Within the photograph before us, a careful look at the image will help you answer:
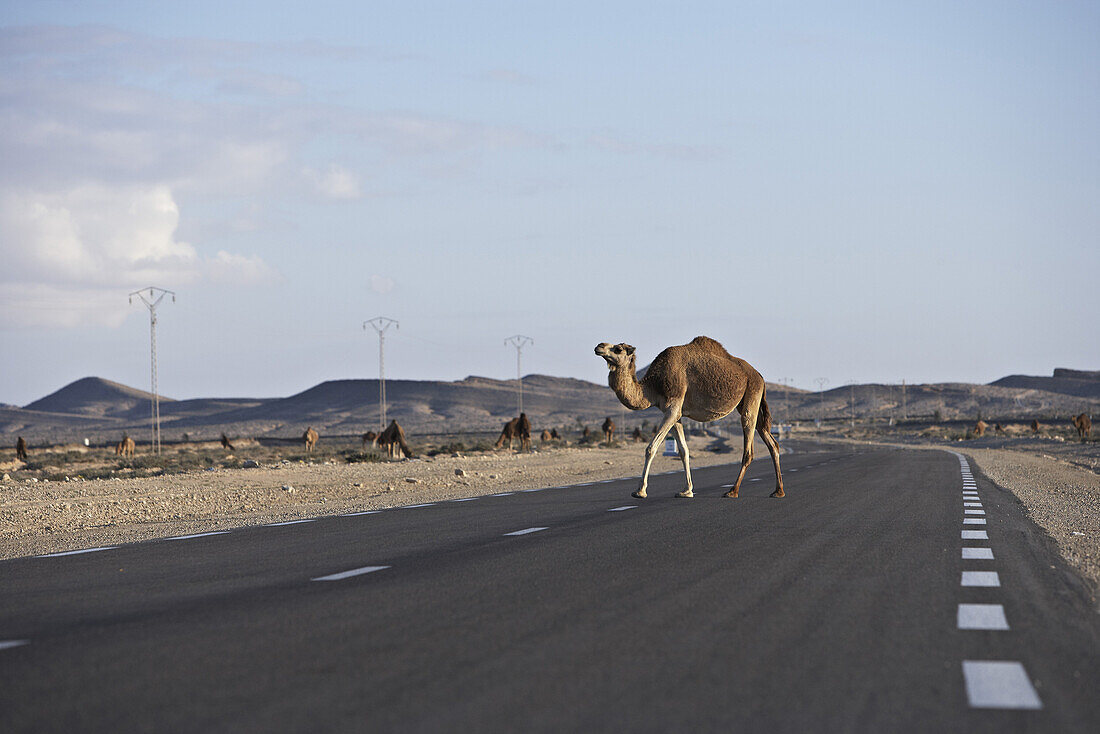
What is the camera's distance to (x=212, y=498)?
77.5 ft

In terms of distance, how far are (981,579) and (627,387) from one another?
11301 millimetres

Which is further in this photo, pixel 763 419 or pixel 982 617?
pixel 763 419

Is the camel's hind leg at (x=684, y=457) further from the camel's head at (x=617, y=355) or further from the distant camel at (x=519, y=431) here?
the distant camel at (x=519, y=431)

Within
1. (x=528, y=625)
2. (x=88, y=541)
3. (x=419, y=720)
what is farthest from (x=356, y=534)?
(x=419, y=720)

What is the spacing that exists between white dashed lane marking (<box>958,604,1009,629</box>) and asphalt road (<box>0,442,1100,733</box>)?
0.04 meters

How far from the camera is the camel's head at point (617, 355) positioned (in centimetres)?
1998

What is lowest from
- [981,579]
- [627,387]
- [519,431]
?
[981,579]

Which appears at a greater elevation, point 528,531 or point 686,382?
point 686,382

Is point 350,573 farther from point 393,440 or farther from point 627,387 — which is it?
point 393,440

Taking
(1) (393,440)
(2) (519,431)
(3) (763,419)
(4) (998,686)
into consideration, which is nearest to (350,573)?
(4) (998,686)

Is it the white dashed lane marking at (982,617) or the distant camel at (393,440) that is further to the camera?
the distant camel at (393,440)

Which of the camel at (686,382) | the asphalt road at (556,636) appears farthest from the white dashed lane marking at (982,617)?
the camel at (686,382)

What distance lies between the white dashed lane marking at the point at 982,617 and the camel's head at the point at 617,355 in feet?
40.7

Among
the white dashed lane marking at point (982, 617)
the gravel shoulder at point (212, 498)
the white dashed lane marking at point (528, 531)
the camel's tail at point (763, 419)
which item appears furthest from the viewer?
the camel's tail at point (763, 419)
